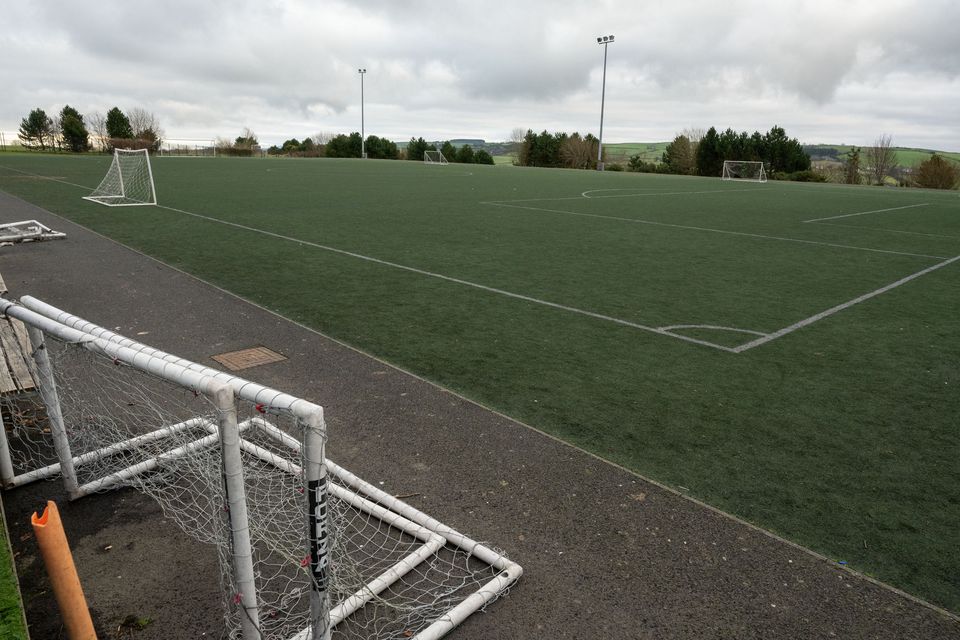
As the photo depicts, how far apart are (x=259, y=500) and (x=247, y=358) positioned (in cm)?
288

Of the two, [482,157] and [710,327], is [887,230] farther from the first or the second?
[482,157]

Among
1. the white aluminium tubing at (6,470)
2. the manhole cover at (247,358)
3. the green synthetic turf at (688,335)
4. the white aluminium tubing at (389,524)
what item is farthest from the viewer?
the manhole cover at (247,358)

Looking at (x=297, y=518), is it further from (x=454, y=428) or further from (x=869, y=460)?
(x=869, y=460)

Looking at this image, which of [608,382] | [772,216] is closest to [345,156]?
[772,216]

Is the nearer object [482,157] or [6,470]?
[6,470]

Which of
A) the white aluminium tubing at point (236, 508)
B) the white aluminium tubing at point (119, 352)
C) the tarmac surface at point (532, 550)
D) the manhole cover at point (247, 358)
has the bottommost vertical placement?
the tarmac surface at point (532, 550)

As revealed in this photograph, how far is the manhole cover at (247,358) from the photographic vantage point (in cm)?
570

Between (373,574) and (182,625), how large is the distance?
0.82m

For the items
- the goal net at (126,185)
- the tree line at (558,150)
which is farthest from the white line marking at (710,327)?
the tree line at (558,150)

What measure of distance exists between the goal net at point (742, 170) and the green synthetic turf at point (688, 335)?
115 ft

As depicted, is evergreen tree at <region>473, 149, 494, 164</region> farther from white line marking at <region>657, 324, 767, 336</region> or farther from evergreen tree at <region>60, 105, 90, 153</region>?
white line marking at <region>657, 324, 767, 336</region>

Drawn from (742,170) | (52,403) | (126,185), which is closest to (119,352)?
(52,403)

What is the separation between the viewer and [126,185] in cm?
2086

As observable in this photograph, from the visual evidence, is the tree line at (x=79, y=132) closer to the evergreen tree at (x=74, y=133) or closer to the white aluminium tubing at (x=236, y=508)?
the evergreen tree at (x=74, y=133)
